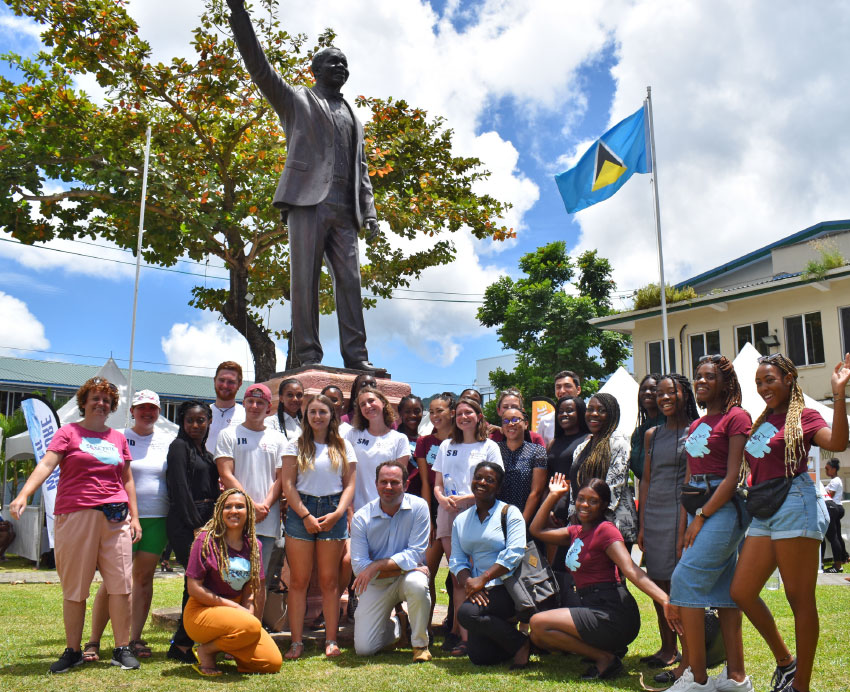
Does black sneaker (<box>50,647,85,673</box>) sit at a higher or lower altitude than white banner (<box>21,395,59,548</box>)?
lower

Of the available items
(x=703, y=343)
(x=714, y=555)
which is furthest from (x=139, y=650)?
(x=703, y=343)

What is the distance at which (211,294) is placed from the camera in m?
18.0

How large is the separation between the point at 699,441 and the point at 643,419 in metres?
1.32

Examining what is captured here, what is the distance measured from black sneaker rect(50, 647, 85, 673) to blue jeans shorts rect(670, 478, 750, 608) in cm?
372

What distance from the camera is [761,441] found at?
444 cm

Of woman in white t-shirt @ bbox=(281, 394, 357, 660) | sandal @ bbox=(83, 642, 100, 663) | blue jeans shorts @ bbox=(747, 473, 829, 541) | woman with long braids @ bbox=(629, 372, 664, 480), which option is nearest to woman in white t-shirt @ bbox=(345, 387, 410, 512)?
woman in white t-shirt @ bbox=(281, 394, 357, 660)

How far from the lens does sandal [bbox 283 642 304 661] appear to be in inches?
219

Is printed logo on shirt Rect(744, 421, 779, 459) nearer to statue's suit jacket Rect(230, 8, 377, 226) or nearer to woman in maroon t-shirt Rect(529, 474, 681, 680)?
woman in maroon t-shirt Rect(529, 474, 681, 680)

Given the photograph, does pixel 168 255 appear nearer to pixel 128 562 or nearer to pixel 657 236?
pixel 657 236

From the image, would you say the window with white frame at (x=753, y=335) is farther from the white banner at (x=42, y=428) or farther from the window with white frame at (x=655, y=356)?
the white banner at (x=42, y=428)

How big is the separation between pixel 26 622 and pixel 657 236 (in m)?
11.7

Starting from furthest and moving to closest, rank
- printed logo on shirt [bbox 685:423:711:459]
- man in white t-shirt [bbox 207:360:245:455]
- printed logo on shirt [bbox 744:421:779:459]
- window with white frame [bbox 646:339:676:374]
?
window with white frame [bbox 646:339:676:374] → man in white t-shirt [bbox 207:360:245:455] → printed logo on shirt [bbox 685:423:711:459] → printed logo on shirt [bbox 744:421:779:459]

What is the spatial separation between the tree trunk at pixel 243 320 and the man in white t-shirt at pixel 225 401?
386 inches

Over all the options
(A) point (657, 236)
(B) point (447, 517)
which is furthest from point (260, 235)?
(B) point (447, 517)
